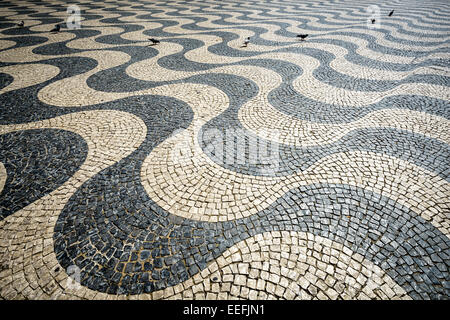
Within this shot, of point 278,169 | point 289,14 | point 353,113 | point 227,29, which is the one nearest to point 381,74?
point 353,113

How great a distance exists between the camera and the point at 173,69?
7652 mm

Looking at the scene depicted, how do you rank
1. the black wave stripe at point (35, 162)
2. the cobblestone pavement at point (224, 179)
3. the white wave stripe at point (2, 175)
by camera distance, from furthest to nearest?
the white wave stripe at point (2, 175), the black wave stripe at point (35, 162), the cobblestone pavement at point (224, 179)

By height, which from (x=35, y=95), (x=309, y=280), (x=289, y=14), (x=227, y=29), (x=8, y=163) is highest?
(x=289, y=14)

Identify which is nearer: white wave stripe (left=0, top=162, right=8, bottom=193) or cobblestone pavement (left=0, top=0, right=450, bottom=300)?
cobblestone pavement (left=0, top=0, right=450, bottom=300)

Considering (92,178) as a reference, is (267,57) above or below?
above

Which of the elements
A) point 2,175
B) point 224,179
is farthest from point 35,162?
point 224,179

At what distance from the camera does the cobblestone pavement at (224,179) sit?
8.32 ft

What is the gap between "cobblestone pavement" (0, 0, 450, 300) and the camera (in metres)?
2.54

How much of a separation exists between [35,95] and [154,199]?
5.18 metres

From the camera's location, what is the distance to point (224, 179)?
3689mm

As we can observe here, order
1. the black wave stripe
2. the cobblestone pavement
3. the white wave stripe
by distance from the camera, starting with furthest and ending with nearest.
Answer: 1. the white wave stripe
2. the black wave stripe
3. the cobblestone pavement

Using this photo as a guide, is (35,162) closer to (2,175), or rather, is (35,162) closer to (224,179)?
(2,175)

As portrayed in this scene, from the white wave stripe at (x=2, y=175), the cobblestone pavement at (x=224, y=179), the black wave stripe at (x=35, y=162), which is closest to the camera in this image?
the cobblestone pavement at (x=224, y=179)

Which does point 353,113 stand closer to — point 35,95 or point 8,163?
point 8,163
